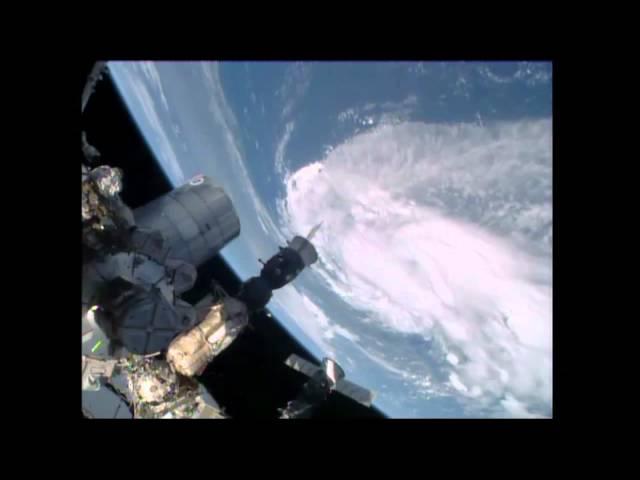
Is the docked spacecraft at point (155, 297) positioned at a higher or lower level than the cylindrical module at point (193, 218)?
lower

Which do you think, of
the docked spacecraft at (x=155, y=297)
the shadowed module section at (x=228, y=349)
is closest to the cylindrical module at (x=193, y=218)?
the docked spacecraft at (x=155, y=297)

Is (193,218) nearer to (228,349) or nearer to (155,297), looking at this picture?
(155,297)

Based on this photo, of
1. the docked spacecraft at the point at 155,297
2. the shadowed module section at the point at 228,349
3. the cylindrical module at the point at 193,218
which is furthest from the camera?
the shadowed module section at the point at 228,349

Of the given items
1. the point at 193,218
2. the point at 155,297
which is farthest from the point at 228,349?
the point at 155,297

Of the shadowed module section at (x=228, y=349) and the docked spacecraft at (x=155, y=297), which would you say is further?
the shadowed module section at (x=228, y=349)

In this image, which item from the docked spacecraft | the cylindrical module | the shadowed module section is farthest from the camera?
the shadowed module section

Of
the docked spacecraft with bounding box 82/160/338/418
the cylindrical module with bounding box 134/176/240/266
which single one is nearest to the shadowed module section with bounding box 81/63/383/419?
the cylindrical module with bounding box 134/176/240/266

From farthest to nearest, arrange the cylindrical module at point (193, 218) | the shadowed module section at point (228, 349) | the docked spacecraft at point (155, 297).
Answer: the shadowed module section at point (228, 349), the cylindrical module at point (193, 218), the docked spacecraft at point (155, 297)

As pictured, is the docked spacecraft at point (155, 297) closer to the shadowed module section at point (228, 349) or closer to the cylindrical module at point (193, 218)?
the cylindrical module at point (193, 218)

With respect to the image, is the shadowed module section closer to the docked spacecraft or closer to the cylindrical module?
the cylindrical module

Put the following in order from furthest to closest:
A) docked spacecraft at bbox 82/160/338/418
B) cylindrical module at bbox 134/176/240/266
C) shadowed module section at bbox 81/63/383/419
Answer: shadowed module section at bbox 81/63/383/419 < cylindrical module at bbox 134/176/240/266 < docked spacecraft at bbox 82/160/338/418
